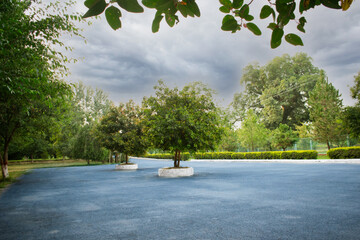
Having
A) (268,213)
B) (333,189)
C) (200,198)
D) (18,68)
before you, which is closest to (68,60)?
(18,68)

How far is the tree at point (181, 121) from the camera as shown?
12953mm

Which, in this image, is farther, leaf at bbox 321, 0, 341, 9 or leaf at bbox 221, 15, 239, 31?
leaf at bbox 221, 15, 239, 31

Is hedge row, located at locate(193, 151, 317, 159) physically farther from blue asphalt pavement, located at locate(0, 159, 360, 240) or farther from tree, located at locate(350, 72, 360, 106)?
blue asphalt pavement, located at locate(0, 159, 360, 240)

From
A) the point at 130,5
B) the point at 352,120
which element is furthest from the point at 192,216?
the point at 352,120

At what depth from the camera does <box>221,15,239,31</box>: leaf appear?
1.34m

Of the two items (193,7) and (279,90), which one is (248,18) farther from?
(279,90)

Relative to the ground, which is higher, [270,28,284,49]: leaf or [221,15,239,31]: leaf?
[221,15,239,31]: leaf

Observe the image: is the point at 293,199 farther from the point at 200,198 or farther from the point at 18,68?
the point at 18,68

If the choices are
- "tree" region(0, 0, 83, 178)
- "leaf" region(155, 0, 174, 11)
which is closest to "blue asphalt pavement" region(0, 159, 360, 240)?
"tree" region(0, 0, 83, 178)

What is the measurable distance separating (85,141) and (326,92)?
2626 cm

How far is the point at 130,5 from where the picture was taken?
1.10 m

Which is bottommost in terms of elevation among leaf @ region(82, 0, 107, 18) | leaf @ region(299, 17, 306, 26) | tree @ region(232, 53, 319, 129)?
leaf @ region(82, 0, 107, 18)

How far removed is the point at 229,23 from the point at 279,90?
135 ft

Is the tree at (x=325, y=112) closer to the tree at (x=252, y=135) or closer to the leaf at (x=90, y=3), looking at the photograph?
the tree at (x=252, y=135)
